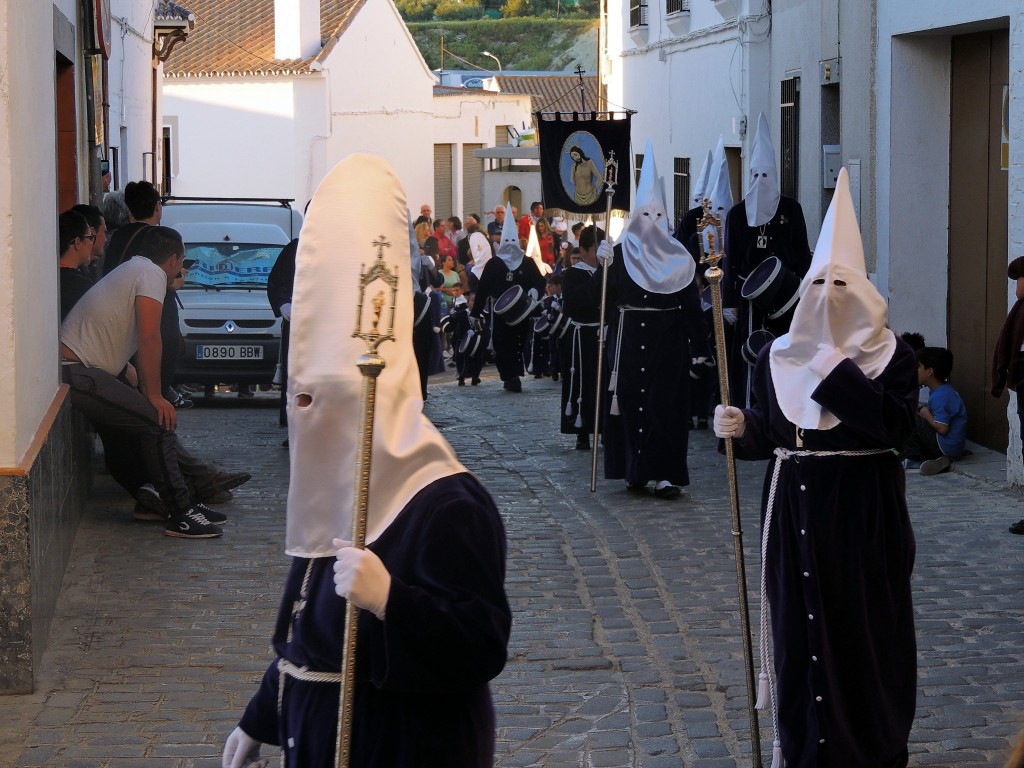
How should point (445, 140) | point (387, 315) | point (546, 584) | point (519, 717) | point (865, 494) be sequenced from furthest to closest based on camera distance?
1. point (445, 140)
2. point (546, 584)
3. point (519, 717)
4. point (865, 494)
5. point (387, 315)

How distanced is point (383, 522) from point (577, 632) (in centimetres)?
446

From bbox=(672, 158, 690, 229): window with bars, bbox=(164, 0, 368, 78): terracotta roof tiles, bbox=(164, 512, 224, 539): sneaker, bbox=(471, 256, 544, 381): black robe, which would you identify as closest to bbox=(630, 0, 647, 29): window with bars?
bbox=(672, 158, 690, 229): window with bars

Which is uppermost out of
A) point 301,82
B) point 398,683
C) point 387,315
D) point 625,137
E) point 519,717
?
point 301,82

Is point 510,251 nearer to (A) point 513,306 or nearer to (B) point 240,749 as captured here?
(A) point 513,306

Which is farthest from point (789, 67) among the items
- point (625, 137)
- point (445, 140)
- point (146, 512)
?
point (445, 140)

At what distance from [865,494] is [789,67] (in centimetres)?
1221

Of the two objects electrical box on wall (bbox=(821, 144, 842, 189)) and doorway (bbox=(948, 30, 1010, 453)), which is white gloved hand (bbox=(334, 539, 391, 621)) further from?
electrical box on wall (bbox=(821, 144, 842, 189))

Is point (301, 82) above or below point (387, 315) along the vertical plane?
above

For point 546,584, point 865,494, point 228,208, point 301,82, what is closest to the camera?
point 865,494

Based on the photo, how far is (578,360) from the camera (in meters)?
13.1

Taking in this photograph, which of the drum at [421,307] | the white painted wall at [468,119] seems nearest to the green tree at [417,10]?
the white painted wall at [468,119]

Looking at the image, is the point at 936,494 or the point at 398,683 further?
the point at 936,494

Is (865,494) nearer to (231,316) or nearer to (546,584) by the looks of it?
(546,584)

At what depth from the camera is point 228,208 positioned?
700 inches
